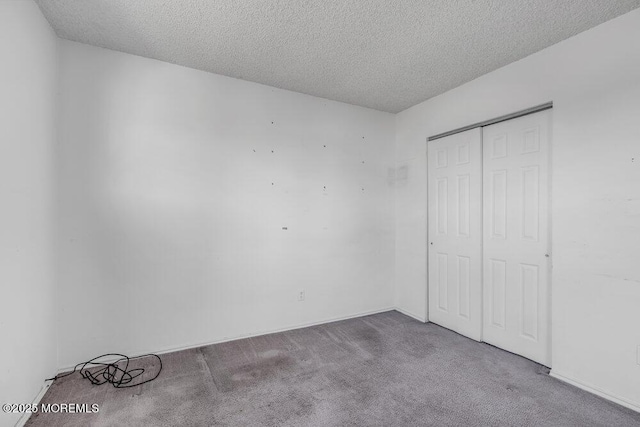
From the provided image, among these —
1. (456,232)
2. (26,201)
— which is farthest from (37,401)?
(456,232)

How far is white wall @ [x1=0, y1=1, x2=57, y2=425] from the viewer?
1551 millimetres

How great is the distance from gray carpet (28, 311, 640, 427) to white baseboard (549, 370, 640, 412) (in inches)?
1.9

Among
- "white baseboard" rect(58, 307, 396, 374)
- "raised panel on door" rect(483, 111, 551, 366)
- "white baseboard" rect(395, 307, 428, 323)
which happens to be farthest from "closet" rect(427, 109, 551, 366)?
"white baseboard" rect(58, 307, 396, 374)

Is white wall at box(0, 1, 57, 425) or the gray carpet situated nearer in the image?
white wall at box(0, 1, 57, 425)

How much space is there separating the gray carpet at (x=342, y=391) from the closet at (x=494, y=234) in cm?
32

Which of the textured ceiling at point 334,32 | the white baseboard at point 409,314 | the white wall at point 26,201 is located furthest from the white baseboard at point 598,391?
the white wall at point 26,201

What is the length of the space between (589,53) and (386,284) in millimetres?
2937

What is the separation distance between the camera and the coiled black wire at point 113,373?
84.5 inches

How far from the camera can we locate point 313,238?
11.0 feet

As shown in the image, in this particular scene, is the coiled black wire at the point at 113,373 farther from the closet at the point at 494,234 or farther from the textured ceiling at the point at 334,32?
the closet at the point at 494,234

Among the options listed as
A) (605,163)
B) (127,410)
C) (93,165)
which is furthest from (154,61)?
(605,163)

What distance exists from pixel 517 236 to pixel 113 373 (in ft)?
11.7

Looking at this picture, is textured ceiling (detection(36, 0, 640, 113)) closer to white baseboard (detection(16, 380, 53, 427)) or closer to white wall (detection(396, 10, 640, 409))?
white wall (detection(396, 10, 640, 409))

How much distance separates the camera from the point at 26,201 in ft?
5.83
